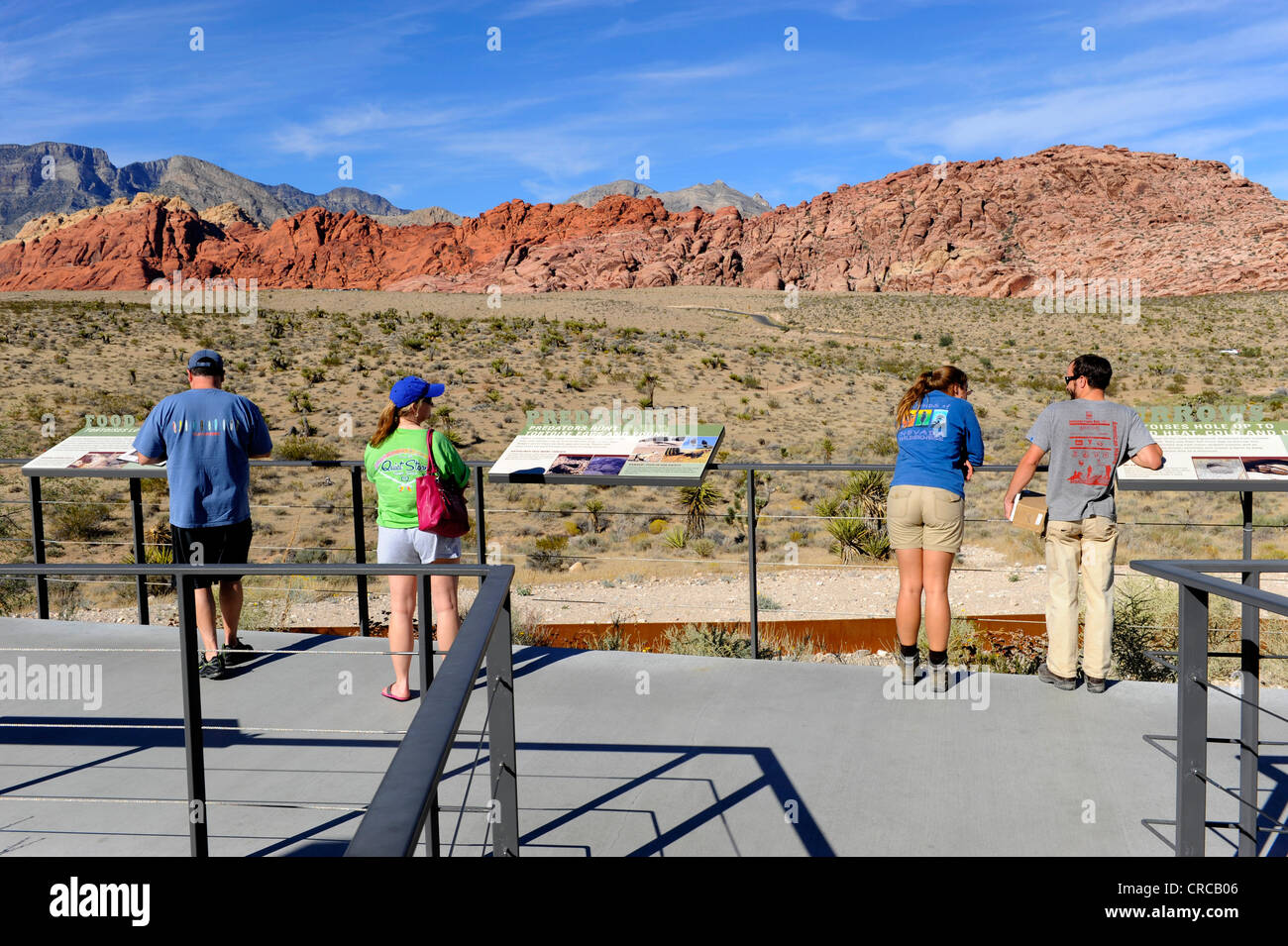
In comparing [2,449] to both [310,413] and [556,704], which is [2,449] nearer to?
[310,413]

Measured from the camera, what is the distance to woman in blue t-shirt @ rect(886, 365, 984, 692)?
460 cm

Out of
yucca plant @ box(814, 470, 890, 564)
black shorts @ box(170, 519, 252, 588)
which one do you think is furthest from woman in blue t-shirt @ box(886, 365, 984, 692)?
yucca plant @ box(814, 470, 890, 564)

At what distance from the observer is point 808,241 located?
107562 millimetres

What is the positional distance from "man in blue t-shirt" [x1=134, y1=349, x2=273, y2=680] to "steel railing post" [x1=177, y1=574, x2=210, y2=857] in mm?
1827

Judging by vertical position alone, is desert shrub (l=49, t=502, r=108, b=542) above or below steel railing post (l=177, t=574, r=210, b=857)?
below

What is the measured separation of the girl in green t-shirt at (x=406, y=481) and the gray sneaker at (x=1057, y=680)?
9.82ft

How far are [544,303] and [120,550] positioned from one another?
55.5 meters

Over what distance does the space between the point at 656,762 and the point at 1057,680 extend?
219cm

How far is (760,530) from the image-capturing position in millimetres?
15547

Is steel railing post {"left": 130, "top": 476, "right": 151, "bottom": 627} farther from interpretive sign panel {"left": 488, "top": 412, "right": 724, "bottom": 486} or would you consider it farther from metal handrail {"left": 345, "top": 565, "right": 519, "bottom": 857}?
metal handrail {"left": 345, "top": 565, "right": 519, "bottom": 857}

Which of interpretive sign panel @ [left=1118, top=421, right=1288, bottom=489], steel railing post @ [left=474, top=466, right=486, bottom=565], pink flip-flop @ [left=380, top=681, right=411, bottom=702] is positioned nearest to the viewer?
pink flip-flop @ [left=380, top=681, right=411, bottom=702]

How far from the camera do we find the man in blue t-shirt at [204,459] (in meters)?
4.69

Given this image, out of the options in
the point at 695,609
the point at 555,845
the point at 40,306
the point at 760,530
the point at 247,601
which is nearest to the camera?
the point at 555,845
